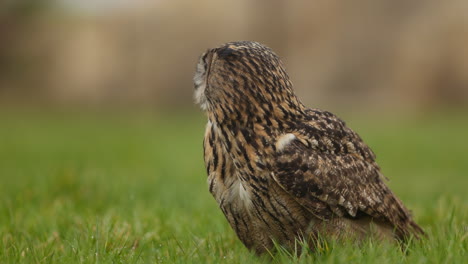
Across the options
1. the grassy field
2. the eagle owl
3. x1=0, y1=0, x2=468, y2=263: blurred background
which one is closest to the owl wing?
the eagle owl

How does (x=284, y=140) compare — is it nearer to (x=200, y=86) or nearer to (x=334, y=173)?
(x=334, y=173)

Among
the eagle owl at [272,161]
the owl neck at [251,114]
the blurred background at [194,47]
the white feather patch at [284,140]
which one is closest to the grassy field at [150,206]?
the eagle owl at [272,161]

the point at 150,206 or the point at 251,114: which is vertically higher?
the point at 251,114

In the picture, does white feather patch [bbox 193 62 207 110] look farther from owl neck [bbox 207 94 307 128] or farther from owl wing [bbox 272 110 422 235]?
owl wing [bbox 272 110 422 235]

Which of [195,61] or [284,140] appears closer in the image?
[284,140]

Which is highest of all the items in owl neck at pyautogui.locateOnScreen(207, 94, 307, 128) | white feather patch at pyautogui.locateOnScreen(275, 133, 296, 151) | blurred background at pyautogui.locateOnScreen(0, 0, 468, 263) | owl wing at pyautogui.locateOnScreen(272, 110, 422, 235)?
owl neck at pyautogui.locateOnScreen(207, 94, 307, 128)

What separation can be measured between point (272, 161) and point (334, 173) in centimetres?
44

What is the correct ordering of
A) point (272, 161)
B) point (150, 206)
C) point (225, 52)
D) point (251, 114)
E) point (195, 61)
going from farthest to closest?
point (195, 61)
point (150, 206)
point (225, 52)
point (251, 114)
point (272, 161)

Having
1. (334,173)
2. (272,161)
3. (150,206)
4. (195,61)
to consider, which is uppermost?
(272,161)

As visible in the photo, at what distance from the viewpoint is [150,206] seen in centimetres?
548

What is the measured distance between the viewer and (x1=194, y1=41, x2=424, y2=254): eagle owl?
3.35 metres

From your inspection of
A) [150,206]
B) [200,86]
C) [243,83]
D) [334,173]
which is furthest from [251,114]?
[150,206]

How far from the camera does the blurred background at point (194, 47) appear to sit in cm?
2548

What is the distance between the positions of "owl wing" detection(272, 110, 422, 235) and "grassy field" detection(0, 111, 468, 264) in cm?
24
